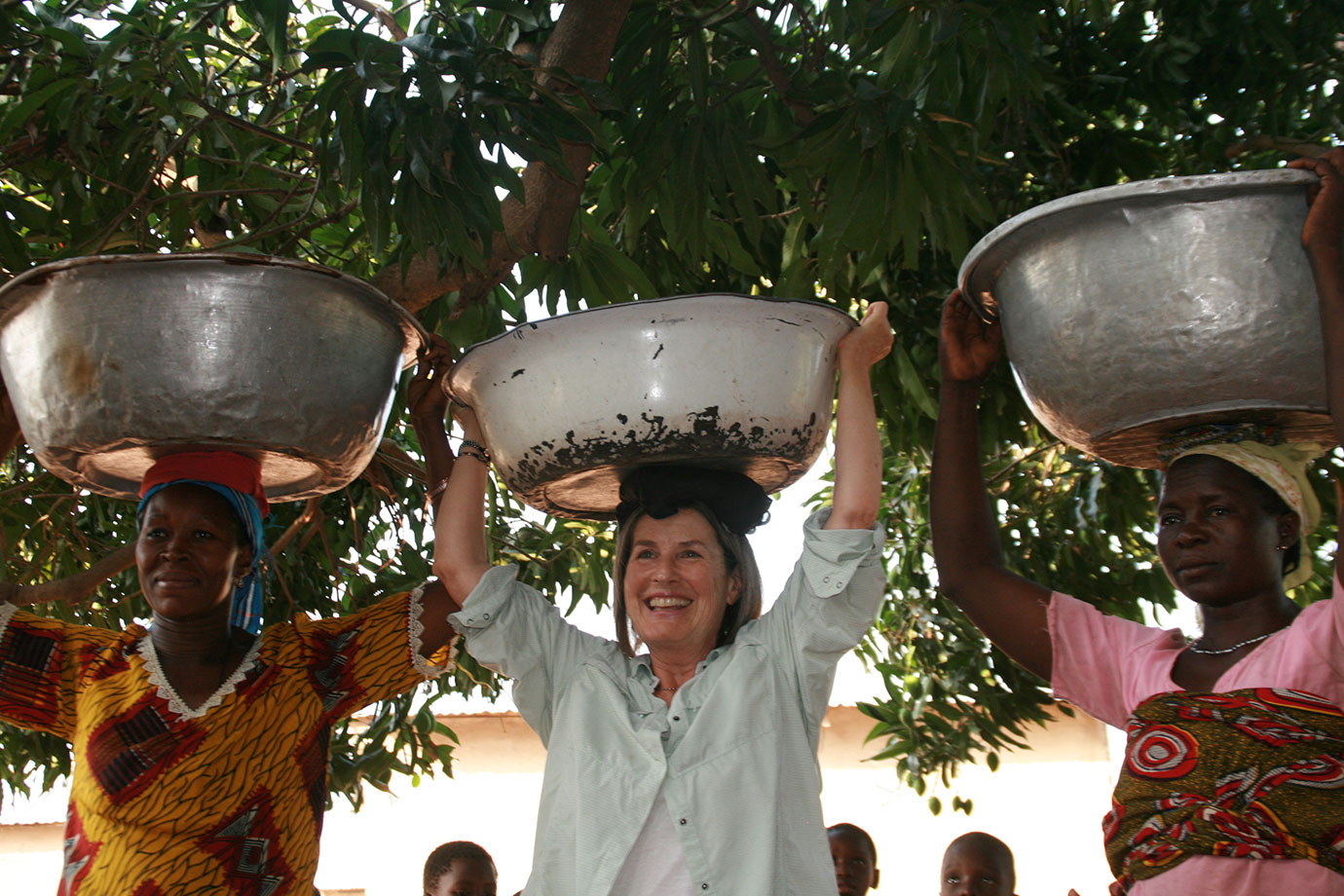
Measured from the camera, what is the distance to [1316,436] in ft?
6.49

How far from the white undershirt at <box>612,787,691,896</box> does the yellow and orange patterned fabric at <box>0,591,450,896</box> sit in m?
0.65

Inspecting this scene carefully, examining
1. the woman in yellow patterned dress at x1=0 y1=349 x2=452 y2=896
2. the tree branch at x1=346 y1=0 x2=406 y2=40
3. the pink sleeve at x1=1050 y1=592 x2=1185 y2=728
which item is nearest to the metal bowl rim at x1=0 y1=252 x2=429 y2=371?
the woman in yellow patterned dress at x1=0 y1=349 x2=452 y2=896

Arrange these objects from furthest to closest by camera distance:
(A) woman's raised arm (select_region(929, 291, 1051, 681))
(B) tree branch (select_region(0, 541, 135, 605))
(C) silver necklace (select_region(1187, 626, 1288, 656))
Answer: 1. (B) tree branch (select_region(0, 541, 135, 605))
2. (A) woman's raised arm (select_region(929, 291, 1051, 681))
3. (C) silver necklace (select_region(1187, 626, 1288, 656))

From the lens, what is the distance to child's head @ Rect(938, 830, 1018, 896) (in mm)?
4035

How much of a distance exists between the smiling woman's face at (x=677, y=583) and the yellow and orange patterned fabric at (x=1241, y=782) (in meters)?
0.65

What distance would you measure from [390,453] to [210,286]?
148cm

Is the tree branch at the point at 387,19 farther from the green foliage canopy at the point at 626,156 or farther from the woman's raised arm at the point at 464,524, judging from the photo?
the woman's raised arm at the point at 464,524

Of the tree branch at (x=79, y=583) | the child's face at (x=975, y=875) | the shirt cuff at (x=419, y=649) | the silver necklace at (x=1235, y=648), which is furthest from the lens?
the child's face at (x=975, y=875)

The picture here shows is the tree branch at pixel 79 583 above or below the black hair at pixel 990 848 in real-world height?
above

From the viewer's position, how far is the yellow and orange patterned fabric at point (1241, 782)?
1.70m

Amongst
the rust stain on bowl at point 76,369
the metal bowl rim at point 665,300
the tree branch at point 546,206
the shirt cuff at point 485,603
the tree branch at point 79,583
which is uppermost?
the tree branch at point 546,206

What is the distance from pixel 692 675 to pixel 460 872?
260cm

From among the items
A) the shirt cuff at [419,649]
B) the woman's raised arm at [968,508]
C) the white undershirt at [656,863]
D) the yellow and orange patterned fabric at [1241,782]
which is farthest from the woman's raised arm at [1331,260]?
the shirt cuff at [419,649]

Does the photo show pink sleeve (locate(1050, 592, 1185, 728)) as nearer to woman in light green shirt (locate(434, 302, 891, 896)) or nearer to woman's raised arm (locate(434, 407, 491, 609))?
woman in light green shirt (locate(434, 302, 891, 896))
